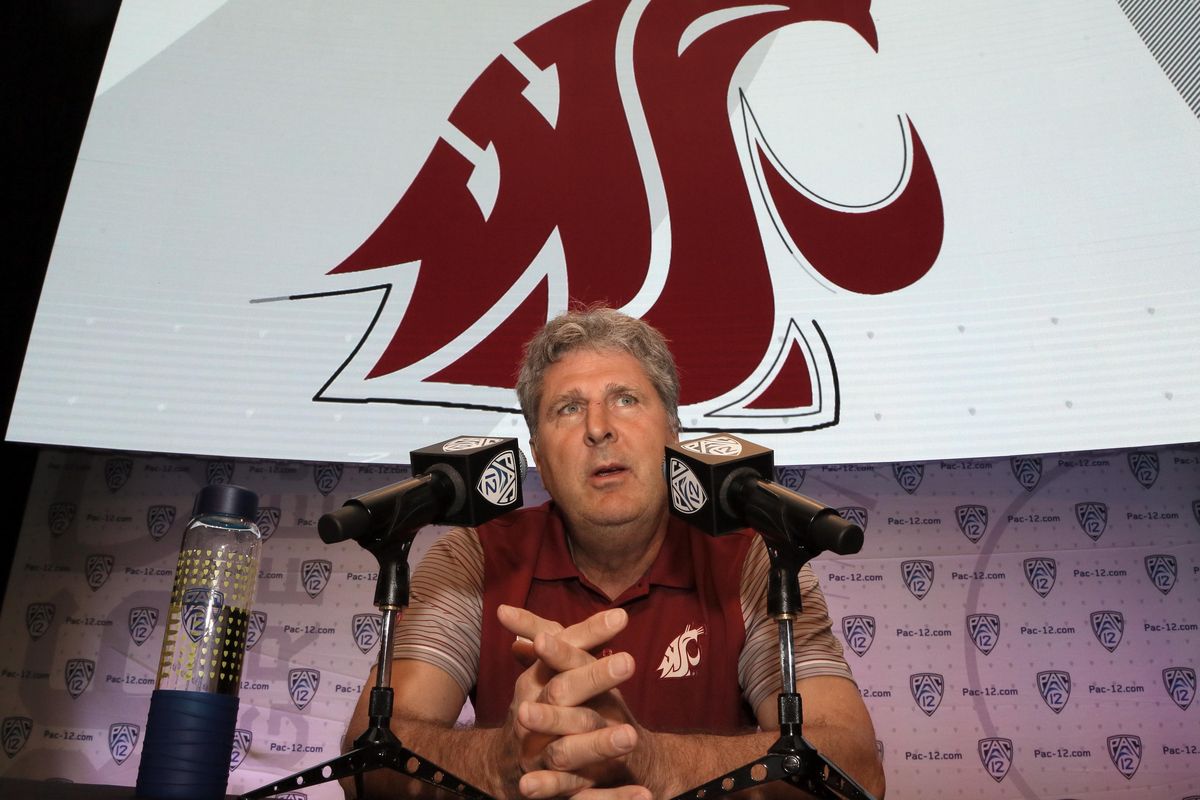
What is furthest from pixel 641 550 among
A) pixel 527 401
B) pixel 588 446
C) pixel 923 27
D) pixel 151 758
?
pixel 923 27

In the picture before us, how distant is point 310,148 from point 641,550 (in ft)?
5.41

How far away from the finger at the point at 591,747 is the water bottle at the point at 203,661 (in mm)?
427

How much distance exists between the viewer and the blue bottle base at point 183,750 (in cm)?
105

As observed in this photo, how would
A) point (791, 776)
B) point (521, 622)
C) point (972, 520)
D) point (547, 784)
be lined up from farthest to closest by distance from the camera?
1. point (972, 520)
2. point (521, 622)
3. point (547, 784)
4. point (791, 776)

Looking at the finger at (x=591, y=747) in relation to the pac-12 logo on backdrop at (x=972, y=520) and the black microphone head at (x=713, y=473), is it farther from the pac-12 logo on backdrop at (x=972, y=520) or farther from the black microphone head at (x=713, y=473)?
the pac-12 logo on backdrop at (x=972, y=520)

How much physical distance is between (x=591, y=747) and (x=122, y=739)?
79.1 inches

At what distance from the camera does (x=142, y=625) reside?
249 cm

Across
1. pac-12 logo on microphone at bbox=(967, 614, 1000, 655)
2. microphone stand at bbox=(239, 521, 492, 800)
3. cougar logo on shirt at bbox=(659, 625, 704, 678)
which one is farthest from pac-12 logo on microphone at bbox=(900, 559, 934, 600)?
microphone stand at bbox=(239, 521, 492, 800)

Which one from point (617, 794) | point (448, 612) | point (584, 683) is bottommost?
point (617, 794)

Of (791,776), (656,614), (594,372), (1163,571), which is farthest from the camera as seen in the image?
(1163,571)

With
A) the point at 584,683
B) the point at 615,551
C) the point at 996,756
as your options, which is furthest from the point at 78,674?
the point at 996,756

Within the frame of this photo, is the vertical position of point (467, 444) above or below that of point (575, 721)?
above

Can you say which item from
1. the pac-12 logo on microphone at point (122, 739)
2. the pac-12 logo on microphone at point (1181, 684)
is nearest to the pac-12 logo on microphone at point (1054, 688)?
the pac-12 logo on microphone at point (1181, 684)

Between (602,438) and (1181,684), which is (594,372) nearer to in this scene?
(602,438)
